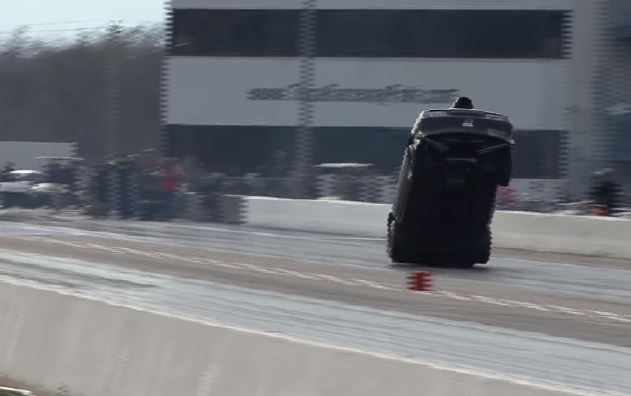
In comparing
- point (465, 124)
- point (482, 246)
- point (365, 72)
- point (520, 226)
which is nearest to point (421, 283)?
point (465, 124)

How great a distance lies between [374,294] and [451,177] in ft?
9.19

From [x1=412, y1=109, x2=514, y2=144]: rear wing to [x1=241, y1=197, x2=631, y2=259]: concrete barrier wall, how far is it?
5.46m

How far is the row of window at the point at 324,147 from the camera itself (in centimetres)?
4800

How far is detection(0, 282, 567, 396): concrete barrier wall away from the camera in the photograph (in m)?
6.95

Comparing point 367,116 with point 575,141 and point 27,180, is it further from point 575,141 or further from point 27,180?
point 27,180

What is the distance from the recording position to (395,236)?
2033 centimetres

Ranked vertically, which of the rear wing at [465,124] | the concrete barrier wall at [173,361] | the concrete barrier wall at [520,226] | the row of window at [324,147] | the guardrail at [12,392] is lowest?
the row of window at [324,147]

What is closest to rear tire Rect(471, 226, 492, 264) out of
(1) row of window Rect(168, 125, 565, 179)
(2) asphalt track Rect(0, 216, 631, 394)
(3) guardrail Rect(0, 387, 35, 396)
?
(2) asphalt track Rect(0, 216, 631, 394)

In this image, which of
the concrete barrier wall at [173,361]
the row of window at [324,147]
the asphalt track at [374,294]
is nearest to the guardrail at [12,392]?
the concrete barrier wall at [173,361]

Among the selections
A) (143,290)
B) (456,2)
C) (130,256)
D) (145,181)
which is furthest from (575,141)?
(143,290)

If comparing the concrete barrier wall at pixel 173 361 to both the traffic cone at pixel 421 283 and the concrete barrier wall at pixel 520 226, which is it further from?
the concrete barrier wall at pixel 520 226

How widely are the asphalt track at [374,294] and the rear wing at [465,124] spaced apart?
6.65 ft

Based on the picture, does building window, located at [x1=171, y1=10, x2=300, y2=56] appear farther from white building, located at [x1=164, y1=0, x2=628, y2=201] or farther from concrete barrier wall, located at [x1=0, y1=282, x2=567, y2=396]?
concrete barrier wall, located at [x1=0, y1=282, x2=567, y2=396]

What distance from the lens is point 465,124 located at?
18500 millimetres
